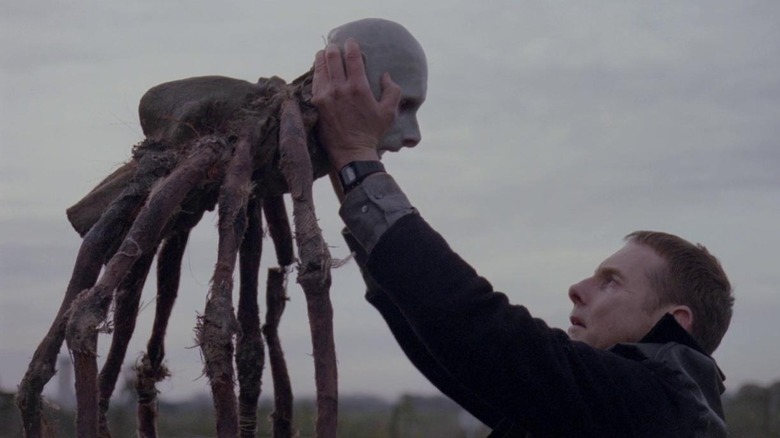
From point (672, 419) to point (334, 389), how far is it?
828 millimetres

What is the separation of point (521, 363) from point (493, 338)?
0.27 ft

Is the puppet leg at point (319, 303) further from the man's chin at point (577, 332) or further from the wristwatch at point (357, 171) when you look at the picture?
the man's chin at point (577, 332)

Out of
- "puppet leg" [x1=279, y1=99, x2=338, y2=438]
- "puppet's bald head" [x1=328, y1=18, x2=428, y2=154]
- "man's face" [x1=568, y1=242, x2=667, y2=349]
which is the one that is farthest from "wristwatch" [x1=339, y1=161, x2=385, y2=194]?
"man's face" [x1=568, y1=242, x2=667, y2=349]

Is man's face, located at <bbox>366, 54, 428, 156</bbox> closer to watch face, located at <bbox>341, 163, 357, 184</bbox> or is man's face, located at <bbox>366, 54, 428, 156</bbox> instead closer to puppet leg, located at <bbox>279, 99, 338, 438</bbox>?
watch face, located at <bbox>341, 163, 357, 184</bbox>

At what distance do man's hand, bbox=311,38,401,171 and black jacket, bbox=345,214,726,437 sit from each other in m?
0.21

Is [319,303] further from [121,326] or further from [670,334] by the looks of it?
[670,334]

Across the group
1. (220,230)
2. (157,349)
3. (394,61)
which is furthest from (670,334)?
(157,349)

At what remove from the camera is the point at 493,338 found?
2166mm

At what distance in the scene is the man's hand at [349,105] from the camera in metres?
2.30

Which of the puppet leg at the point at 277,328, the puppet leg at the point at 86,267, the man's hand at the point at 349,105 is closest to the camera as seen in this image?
the puppet leg at the point at 86,267

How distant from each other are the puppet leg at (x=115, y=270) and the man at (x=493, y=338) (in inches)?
12.5

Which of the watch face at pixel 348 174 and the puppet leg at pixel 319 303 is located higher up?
the watch face at pixel 348 174

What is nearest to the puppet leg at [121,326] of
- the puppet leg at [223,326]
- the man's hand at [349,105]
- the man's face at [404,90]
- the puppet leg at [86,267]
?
the puppet leg at [86,267]

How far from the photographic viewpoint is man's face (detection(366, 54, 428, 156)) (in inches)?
92.6
